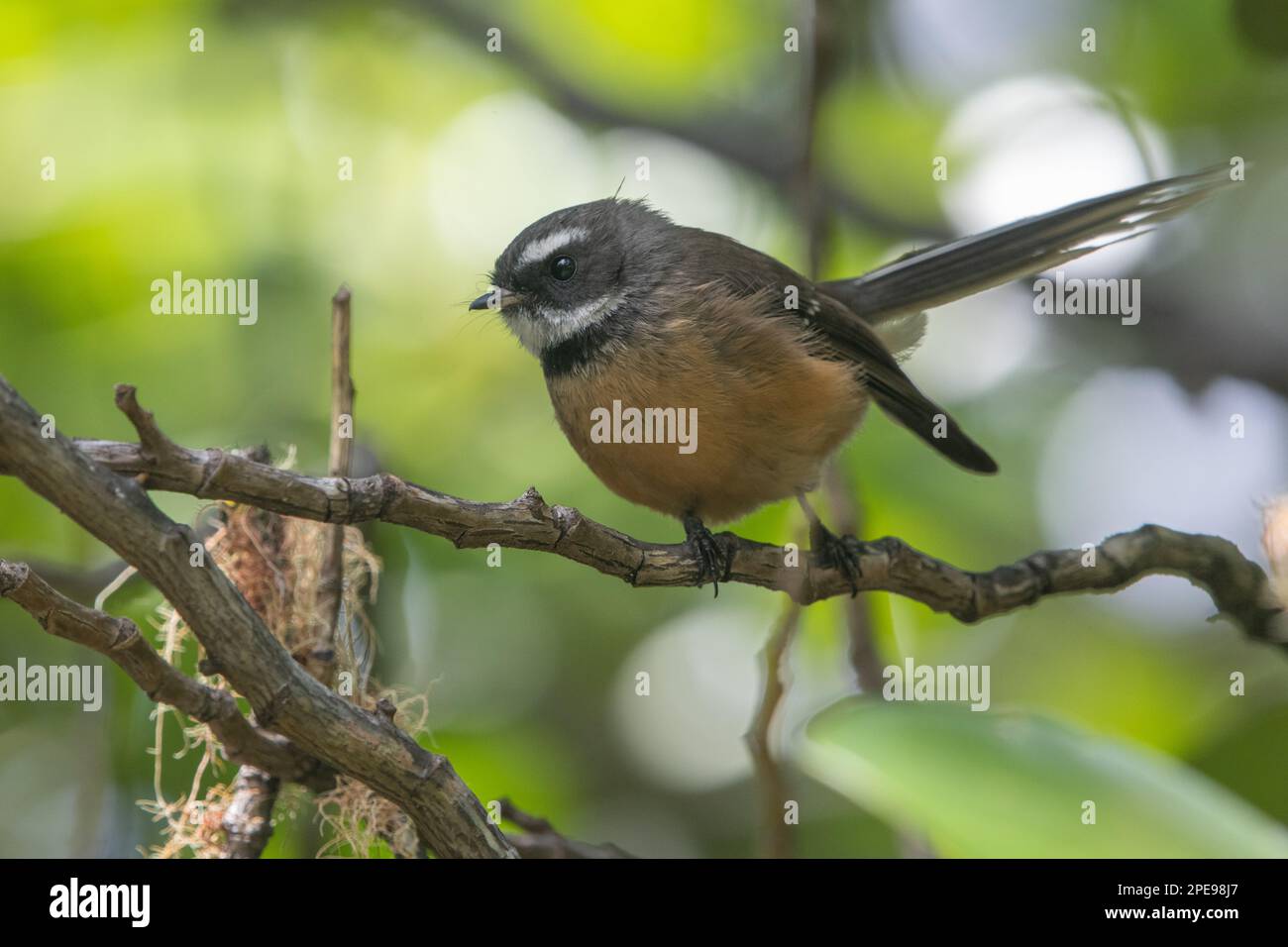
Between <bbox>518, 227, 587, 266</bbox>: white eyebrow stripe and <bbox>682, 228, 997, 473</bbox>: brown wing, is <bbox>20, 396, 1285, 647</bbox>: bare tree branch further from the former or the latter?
<bbox>518, 227, 587, 266</bbox>: white eyebrow stripe

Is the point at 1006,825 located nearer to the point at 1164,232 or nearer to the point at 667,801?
the point at 667,801

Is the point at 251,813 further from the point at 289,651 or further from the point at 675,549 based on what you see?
the point at 675,549

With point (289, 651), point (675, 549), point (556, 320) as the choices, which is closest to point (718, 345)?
point (556, 320)

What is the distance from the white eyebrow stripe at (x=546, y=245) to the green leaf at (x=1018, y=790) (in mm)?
2059

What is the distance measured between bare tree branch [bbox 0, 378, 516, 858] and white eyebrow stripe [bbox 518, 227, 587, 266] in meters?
2.09

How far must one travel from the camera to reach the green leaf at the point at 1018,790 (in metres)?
2.17

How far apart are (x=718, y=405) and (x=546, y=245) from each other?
899 mm

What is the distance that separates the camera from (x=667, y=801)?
427 cm

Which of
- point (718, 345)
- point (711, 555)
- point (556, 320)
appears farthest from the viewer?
point (556, 320)

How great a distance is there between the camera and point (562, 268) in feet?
13.2

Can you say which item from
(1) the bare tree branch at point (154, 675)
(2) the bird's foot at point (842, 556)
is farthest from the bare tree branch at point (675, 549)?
(1) the bare tree branch at point (154, 675)

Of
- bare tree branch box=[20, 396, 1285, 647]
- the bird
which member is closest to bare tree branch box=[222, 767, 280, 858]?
→ bare tree branch box=[20, 396, 1285, 647]

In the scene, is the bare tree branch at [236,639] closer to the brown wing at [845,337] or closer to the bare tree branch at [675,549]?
the bare tree branch at [675,549]

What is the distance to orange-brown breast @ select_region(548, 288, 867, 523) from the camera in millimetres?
3670
